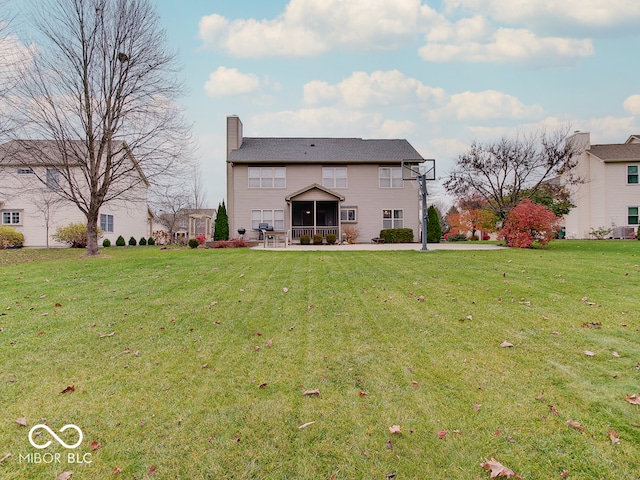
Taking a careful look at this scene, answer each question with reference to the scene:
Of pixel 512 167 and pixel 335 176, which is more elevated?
pixel 335 176

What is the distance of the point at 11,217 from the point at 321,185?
70.0 feet

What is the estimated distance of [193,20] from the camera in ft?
44.9

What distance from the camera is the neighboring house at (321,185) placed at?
2217 cm

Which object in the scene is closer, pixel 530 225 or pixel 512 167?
pixel 530 225

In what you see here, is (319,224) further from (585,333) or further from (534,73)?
(585,333)

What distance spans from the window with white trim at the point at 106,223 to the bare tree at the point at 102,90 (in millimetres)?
10247

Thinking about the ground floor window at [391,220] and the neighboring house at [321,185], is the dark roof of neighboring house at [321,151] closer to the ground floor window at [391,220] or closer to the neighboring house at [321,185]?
the neighboring house at [321,185]

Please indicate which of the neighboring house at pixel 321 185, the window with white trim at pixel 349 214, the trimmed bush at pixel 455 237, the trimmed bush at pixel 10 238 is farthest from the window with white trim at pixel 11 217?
the trimmed bush at pixel 455 237

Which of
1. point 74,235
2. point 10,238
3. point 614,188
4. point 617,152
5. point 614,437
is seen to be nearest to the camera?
point 614,437

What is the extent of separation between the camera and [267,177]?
2247 centimetres

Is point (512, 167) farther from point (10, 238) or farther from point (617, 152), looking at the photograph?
point (10, 238)

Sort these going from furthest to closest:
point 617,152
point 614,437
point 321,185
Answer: point 617,152 → point 321,185 → point 614,437

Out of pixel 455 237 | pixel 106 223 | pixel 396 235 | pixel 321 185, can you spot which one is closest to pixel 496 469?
pixel 396 235

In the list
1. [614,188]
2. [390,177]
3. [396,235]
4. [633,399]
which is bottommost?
[633,399]
